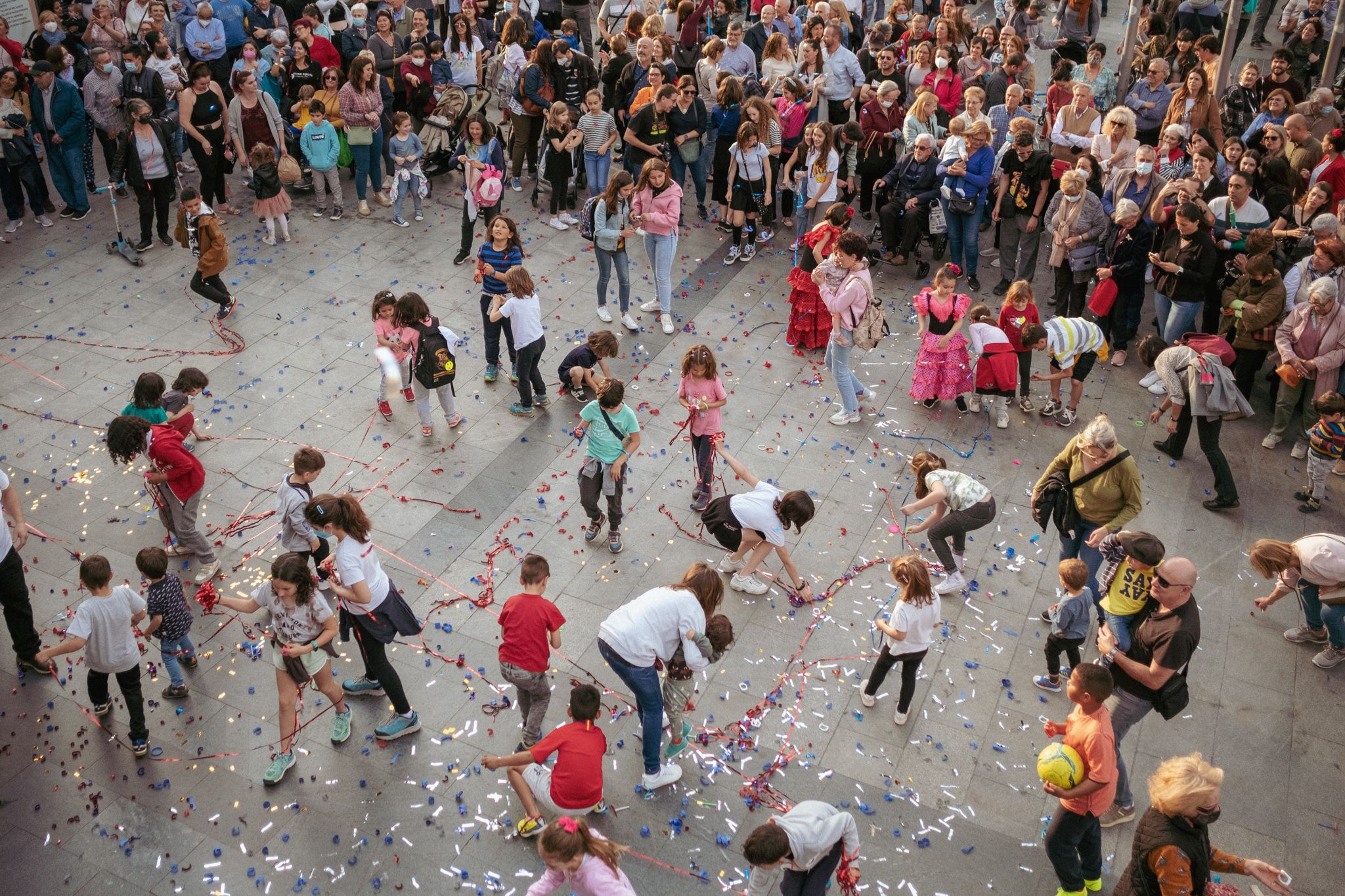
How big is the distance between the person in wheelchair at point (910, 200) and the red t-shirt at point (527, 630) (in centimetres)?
760

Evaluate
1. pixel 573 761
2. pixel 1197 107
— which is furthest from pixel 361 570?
pixel 1197 107

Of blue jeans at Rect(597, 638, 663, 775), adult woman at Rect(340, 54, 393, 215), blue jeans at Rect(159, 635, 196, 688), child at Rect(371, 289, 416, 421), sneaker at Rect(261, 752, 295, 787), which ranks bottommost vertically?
sneaker at Rect(261, 752, 295, 787)

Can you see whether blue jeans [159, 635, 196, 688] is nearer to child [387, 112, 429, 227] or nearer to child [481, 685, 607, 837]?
child [481, 685, 607, 837]

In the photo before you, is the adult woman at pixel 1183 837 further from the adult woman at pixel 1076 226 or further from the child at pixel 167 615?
the adult woman at pixel 1076 226

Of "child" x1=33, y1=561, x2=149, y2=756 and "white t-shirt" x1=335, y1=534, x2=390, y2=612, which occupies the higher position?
"white t-shirt" x1=335, y1=534, x2=390, y2=612

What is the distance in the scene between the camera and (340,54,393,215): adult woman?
1334 cm

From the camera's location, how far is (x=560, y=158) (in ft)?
43.6

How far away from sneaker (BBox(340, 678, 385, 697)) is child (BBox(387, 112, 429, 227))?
24.6ft

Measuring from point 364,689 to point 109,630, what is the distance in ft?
5.01

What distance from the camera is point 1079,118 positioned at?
40.8 ft

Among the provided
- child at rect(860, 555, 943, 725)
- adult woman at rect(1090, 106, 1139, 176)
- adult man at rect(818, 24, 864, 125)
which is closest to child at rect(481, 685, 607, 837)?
child at rect(860, 555, 943, 725)

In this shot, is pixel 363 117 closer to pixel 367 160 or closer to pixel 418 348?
pixel 367 160

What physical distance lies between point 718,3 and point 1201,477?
32.7 feet

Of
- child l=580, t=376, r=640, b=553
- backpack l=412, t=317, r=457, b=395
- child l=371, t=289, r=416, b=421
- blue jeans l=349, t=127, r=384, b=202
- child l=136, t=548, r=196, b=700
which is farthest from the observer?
blue jeans l=349, t=127, r=384, b=202
